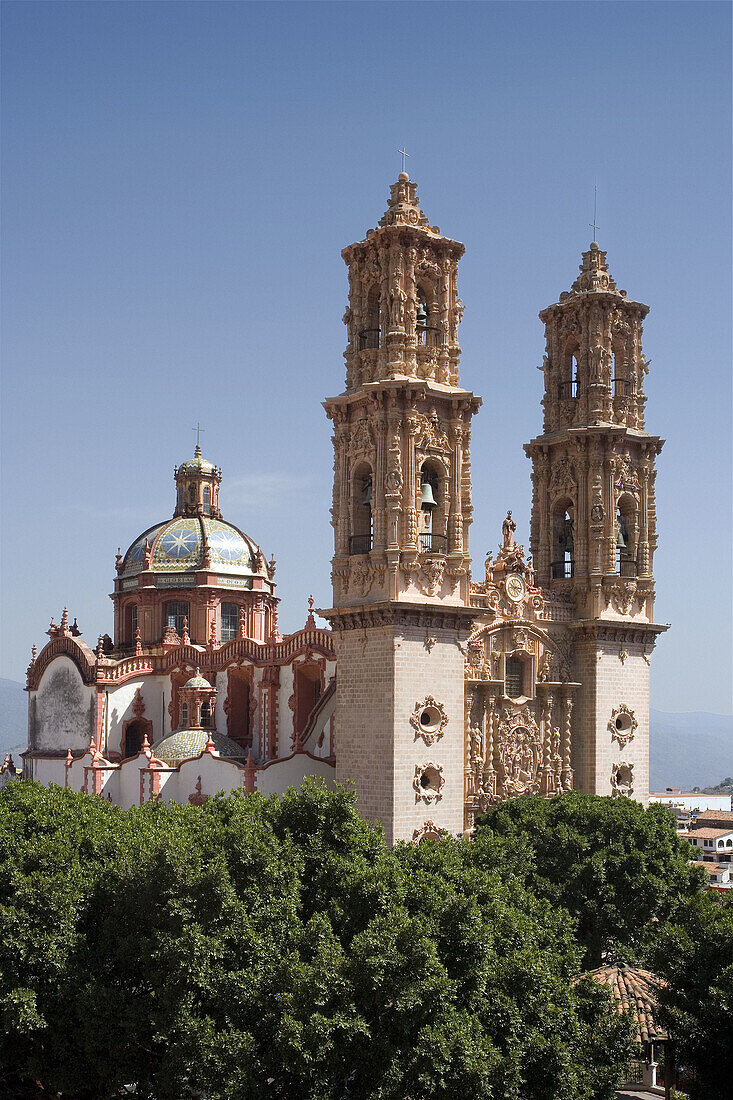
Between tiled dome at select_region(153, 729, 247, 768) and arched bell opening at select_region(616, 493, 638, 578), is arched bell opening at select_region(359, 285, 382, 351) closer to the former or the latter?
arched bell opening at select_region(616, 493, 638, 578)

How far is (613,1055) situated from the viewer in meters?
24.0

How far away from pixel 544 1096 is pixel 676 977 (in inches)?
204

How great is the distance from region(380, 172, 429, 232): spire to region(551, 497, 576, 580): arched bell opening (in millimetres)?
12411

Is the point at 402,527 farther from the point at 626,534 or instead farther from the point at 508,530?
the point at 626,534

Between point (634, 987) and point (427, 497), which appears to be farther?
point (427, 497)

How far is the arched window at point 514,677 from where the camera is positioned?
43906mm

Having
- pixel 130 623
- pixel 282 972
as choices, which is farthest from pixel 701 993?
pixel 130 623

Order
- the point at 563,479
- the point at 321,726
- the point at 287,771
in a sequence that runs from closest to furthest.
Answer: the point at 287,771, the point at 321,726, the point at 563,479

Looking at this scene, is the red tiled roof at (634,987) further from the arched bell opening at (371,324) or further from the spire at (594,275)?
the spire at (594,275)

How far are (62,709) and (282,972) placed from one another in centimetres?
3829

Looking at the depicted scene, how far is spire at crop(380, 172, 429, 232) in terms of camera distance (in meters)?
40.8

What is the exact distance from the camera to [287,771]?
43.0 metres

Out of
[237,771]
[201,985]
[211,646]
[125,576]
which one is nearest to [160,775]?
[237,771]

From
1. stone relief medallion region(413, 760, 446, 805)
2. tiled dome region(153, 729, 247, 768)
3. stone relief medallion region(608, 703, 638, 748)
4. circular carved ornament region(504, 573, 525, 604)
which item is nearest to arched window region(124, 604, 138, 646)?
tiled dome region(153, 729, 247, 768)
